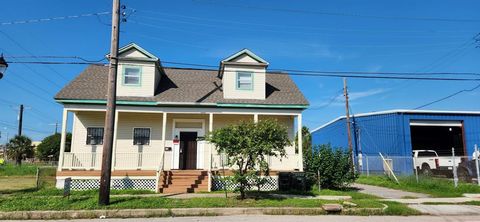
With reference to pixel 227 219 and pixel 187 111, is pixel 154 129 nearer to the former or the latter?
pixel 187 111

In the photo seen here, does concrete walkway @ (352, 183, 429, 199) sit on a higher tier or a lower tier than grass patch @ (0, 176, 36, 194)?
lower

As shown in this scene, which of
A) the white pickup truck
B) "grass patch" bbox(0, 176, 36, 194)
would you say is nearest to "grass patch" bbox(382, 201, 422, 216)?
the white pickup truck

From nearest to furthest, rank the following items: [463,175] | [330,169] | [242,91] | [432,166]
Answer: [330,169] → [242,91] → [463,175] → [432,166]

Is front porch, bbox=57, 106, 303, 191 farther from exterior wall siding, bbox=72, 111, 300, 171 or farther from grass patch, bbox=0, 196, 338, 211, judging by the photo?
grass patch, bbox=0, 196, 338, 211

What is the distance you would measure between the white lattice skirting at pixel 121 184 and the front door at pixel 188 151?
2.42 metres

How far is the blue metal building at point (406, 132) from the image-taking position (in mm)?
30828

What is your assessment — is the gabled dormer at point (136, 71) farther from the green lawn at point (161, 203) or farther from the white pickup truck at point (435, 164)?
the white pickup truck at point (435, 164)

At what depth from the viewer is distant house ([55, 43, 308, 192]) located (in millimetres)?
17422

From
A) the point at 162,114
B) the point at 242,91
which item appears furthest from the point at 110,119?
the point at 242,91

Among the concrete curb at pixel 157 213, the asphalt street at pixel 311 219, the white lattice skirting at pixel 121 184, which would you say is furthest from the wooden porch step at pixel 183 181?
the asphalt street at pixel 311 219

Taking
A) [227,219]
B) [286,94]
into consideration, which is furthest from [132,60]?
[227,219]

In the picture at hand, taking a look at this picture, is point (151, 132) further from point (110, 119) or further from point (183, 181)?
point (110, 119)

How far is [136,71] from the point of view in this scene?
1912 cm

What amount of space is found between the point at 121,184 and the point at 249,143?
7182 mm
